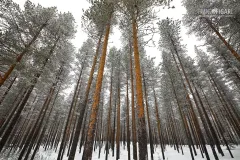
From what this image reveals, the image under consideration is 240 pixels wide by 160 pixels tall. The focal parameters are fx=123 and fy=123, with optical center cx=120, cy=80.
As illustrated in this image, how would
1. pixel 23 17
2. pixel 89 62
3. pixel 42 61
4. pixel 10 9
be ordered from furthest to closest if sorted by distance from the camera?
pixel 89 62 < pixel 42 61 < pixel 23 17 < pixel 10 9

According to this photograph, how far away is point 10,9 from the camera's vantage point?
363 inches

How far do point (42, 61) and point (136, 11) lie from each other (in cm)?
921

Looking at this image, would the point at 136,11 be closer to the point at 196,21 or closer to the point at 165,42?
the point at 196,21

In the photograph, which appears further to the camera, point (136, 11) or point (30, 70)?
point (30, 70)

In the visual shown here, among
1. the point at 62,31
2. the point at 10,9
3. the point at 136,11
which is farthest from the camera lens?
the point at 62,31

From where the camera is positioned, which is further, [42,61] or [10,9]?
[42,61]

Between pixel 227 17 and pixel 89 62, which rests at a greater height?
pixel 89 62

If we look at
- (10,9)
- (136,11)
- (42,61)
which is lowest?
(42,61)

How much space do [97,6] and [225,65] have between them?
17.1m

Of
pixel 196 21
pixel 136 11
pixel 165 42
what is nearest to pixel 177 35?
pixel 165 42

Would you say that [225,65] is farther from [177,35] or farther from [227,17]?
[227,17]

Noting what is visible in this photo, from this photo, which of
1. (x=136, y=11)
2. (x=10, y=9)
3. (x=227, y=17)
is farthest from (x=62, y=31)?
(x=227, y=17)

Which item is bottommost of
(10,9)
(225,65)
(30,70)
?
(30,70)

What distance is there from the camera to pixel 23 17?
9852 mm
